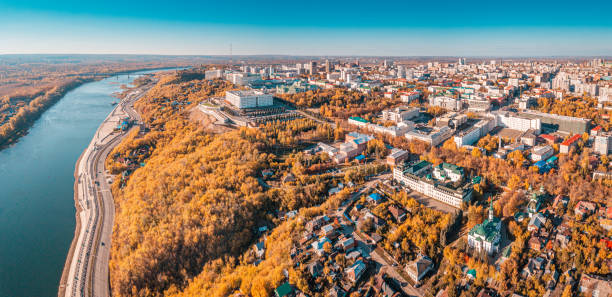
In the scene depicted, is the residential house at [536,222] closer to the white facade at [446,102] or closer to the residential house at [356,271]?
the residential house at [356,271]

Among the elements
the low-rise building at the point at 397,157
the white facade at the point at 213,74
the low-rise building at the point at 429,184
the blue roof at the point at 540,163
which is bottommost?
the low-rise building at the point at 429,184

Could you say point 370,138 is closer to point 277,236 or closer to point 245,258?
point 277,236

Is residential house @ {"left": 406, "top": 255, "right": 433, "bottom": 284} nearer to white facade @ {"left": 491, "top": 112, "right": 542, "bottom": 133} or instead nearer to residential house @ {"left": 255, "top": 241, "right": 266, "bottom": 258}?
residential house @ {"left": 255, "top": 241, "right": 266, "bottom": 258}

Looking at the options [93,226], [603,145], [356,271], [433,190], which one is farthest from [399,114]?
[93,226]

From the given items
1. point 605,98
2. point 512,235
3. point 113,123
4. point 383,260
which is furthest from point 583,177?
point 113,123

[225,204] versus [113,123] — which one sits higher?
[113,123]

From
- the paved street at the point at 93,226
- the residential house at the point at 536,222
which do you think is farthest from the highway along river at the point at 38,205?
the residential house at the point at 536,222

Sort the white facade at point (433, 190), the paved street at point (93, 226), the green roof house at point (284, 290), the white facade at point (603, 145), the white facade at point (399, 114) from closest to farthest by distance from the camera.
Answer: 1. the green roof house at point (284, 290)
2. the paved street at point (93, 226)
3. the white facade at point (433, 190)
4. the white facade at point (603, 145)
5. the white facade at point (399, 114)
